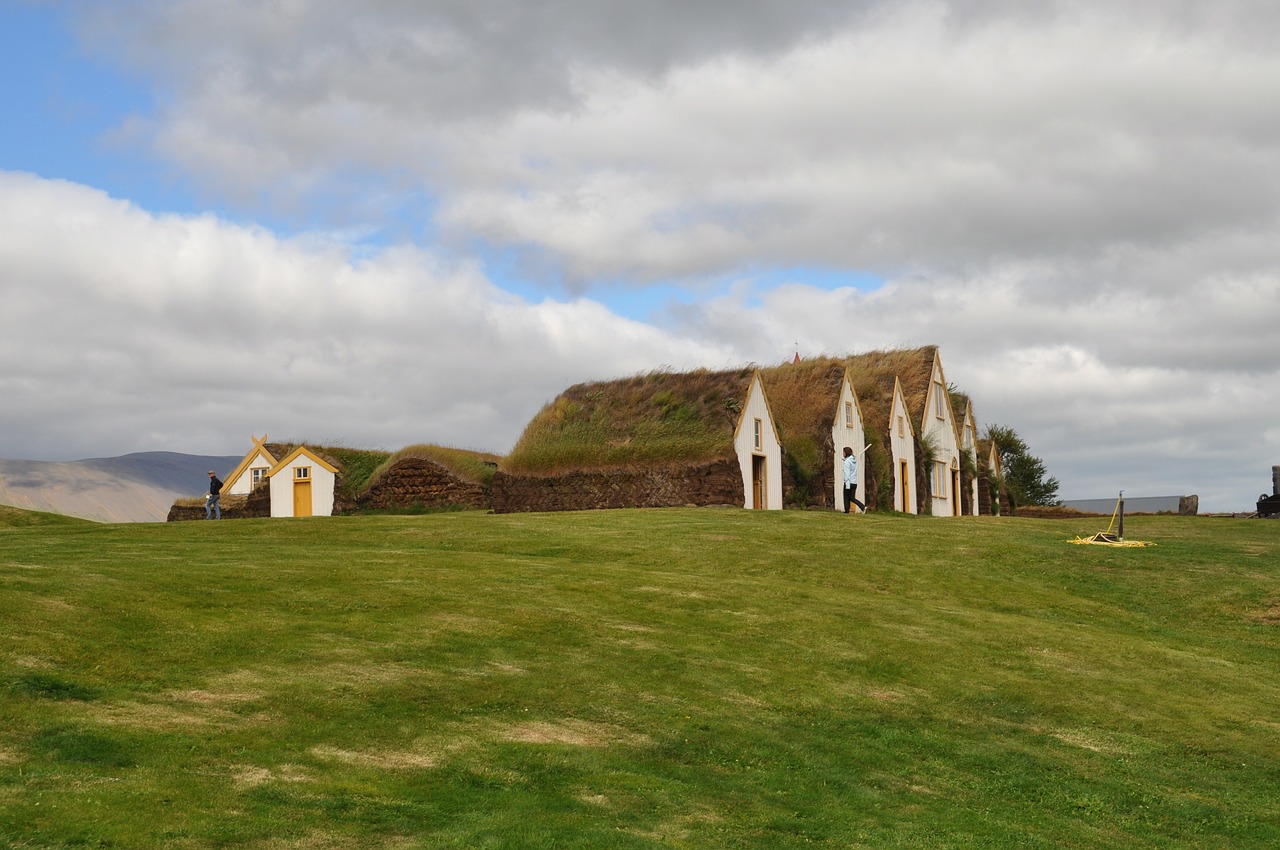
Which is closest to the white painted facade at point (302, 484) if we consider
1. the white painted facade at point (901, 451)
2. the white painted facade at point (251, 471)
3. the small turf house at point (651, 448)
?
the white painted facade at point (251, 471)

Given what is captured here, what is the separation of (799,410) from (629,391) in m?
7.70

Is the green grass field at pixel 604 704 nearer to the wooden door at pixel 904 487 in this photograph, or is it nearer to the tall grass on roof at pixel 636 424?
the tall grass on roof at pixel 636 424

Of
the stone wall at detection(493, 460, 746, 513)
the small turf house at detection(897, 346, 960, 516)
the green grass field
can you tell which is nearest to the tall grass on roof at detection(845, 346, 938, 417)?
the small turf house at detection(897, 346, 960, 516)

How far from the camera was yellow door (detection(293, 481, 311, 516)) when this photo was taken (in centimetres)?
6241

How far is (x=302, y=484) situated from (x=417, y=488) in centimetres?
762

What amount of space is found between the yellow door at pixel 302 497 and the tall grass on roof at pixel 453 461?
3.68 metres

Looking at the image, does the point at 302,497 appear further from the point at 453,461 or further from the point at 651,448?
the point at 651,448

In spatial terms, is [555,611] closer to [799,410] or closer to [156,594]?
[156,594]

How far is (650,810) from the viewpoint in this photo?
1134 cm

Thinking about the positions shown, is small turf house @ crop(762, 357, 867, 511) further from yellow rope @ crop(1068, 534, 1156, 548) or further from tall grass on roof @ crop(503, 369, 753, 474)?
yellow rope @ crop(1068, 534, 1156, 548)

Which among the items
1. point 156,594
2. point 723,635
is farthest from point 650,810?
point 156,594

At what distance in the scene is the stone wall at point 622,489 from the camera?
46938 millimetres

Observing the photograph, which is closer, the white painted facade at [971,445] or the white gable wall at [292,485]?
the white gable wall at [292,485]

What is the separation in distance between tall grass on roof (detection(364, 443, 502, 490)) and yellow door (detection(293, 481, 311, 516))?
12.1 feet
